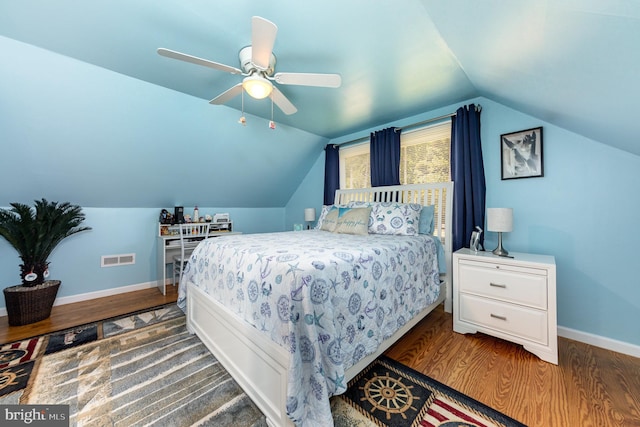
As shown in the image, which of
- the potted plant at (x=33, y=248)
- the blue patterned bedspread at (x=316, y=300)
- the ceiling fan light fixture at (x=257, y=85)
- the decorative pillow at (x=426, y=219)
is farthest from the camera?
the decorative pillow at (x=426, y=219)

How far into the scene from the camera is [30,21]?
1519 millimetres

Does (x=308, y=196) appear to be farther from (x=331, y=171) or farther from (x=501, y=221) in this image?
(x=501, y=221)

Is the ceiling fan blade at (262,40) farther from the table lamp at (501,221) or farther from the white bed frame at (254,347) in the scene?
the table lamp at (501,221)

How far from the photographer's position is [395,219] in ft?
8.38

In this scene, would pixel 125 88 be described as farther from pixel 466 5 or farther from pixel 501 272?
pixel 501 272

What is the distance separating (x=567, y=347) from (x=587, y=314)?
35 centimetres

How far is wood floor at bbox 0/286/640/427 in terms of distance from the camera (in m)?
1.28

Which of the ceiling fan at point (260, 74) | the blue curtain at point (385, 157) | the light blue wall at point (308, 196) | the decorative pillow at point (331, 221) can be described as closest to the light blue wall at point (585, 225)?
the blue curtain at point (385, 157)

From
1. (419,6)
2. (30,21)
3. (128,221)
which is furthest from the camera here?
(128,221)

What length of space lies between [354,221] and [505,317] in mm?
1530

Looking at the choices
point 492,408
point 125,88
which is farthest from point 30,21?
point 492,408

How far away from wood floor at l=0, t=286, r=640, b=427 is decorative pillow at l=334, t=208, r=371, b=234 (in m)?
1.11

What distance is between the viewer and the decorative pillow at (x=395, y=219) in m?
2.48

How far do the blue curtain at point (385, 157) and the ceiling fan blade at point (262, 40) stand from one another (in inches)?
81.9
